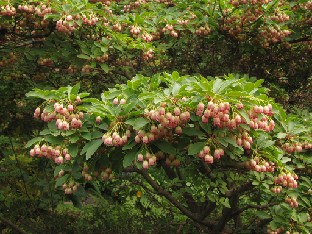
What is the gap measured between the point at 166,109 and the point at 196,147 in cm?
31

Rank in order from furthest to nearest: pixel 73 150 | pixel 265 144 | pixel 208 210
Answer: pixel 208 210
pixel 265 144
pixel 73 150

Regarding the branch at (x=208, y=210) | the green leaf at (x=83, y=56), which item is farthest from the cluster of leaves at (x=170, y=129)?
the green leaf at (x=83, y=56)

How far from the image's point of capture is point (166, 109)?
263cm

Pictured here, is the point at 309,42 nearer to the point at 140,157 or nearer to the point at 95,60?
the point at 95,60

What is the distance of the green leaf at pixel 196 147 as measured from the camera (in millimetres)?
2710

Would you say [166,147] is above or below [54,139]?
above

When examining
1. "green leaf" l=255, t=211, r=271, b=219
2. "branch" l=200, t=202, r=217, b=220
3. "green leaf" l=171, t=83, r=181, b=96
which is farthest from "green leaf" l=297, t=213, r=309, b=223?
"green leaf" l=171, t=83, r=181, b=96

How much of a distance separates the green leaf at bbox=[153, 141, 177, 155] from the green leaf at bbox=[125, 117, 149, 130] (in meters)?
0.20

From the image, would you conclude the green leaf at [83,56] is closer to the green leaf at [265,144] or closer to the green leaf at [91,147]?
the green leaf at [91,147]

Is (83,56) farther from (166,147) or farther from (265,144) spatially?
(265,144)

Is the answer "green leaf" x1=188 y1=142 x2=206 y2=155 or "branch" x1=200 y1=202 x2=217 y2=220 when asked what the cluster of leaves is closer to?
"green leaf" x1=188 y1=142 x2=206 y2=155

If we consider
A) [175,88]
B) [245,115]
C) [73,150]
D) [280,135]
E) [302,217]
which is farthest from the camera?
[302,217]

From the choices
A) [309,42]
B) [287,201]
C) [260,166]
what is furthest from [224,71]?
[260,166]

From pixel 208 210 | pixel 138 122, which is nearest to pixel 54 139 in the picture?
pixel 138 122
